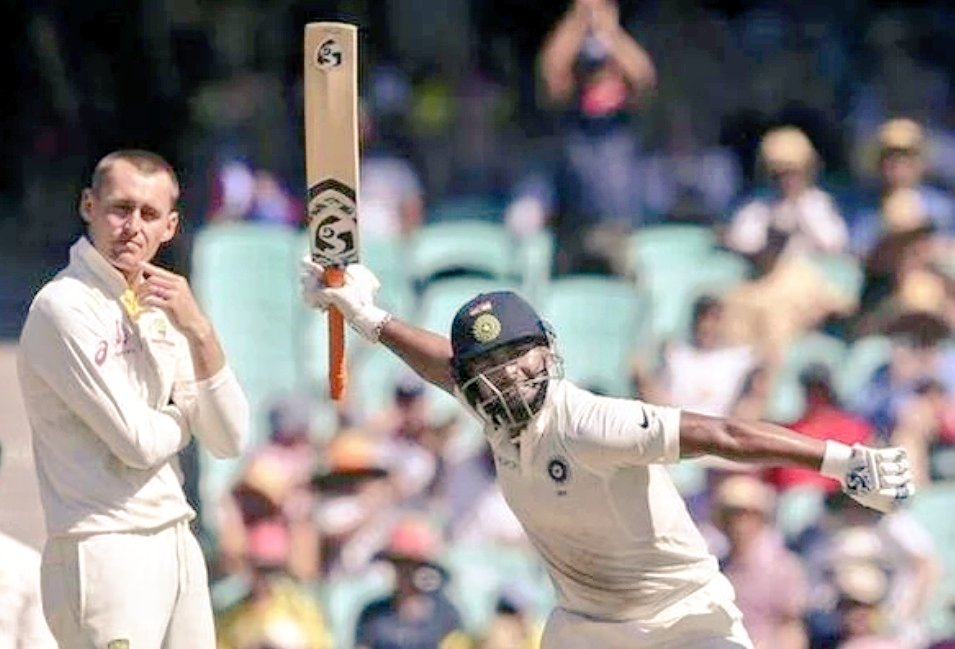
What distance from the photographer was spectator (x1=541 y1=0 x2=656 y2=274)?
9266mm

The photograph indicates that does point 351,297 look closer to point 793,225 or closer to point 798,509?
point 798,509

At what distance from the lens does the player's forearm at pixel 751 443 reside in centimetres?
551

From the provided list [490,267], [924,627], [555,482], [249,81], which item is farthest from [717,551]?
[555,482]

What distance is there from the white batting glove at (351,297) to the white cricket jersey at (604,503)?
24.1 inches

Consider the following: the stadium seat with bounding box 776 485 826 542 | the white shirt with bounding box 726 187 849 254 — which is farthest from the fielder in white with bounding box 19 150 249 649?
the white shirt with bounding box 726 187 849 254

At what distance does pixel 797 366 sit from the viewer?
30.0ft

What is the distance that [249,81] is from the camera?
9336mm

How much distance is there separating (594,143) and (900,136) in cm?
102

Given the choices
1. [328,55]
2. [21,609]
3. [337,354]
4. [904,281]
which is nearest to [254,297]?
[904,281]

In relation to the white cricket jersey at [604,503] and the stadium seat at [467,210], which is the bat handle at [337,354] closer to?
the white cricket jersey at [604,503]

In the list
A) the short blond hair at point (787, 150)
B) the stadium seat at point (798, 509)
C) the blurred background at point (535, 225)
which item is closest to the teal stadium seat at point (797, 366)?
the blurred background at point (535, 225)

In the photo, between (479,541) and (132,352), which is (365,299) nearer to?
(132,352)

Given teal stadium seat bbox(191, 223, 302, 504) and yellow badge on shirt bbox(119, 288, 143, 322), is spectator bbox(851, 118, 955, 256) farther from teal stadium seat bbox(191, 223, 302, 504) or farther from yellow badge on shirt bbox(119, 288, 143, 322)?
yellow badge on shirt bbox(119, 288, 143, 322)

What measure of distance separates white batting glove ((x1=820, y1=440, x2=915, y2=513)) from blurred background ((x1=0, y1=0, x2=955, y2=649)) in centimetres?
325
